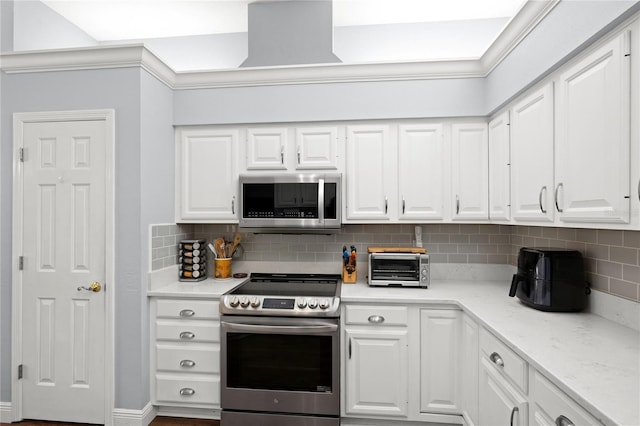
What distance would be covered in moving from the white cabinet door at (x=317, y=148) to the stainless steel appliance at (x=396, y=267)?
769mm

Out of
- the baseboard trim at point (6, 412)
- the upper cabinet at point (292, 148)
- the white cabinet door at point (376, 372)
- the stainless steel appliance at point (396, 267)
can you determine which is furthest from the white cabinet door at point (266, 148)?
the baseboard trim at point (6, 412)

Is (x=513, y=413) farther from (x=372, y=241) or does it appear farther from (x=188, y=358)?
(x=188, y=358)

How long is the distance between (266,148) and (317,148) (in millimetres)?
405

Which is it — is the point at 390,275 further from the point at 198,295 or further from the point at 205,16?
the point at 205,16

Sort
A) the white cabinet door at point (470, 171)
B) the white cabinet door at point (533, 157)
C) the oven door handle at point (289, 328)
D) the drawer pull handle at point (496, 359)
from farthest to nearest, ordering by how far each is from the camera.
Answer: the white cabinet door at point (470, 171) < the oven door handle at point (289, 328) < the white cabinet door at point (533, 157) < the drawer pull handle at point (496, 359)

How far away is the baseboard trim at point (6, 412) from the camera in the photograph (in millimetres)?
2428

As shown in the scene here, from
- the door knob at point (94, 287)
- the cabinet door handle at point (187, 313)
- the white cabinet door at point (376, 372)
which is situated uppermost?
the door knob at point (94, 287)

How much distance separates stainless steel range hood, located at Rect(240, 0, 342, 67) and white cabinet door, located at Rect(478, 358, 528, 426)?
2345mm

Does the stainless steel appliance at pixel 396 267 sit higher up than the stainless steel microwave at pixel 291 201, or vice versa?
the stainless steel microwave at pixel 291 201

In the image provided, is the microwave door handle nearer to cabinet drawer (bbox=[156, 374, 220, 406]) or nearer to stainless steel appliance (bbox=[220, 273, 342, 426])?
stainless steel appliance (bbox=[220, 273, 342, 426])

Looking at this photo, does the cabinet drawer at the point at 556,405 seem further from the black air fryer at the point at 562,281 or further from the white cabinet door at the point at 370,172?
the white cabinet door at the point at 370,172

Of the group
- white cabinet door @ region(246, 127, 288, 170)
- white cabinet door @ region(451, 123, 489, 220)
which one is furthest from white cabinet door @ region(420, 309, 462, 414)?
white cabinet door @ region(246, 127, 288, 170)

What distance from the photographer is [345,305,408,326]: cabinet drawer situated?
2.31 m

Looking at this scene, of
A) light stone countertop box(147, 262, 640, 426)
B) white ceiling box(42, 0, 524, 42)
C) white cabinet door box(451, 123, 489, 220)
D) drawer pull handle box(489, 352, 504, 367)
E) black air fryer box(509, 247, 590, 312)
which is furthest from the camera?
white ceiling box(42, 0, 524, 42)
